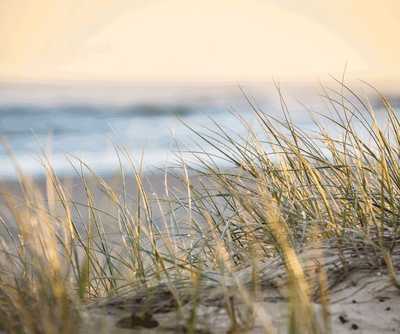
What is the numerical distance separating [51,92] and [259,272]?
1175 cm

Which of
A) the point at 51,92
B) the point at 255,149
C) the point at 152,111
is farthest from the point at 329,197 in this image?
the point at 51,92

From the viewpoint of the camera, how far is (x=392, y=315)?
1.55m

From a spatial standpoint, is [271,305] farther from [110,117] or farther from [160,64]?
[160,64]

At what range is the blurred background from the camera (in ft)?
32.3

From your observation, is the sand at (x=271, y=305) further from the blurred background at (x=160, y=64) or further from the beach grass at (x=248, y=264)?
the blurred background at (x=160, y=64)

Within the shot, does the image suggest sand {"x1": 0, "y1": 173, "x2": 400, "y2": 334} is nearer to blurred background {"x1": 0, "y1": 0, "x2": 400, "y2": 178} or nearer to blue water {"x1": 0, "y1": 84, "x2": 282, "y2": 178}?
blue water {"x1": 0, "y1": 84, "x2": 282, "y2": 178}

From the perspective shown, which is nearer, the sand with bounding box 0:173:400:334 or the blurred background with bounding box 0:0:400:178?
the sand with bounding box 0:173:400:334

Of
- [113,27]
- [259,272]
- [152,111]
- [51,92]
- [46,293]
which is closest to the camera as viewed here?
[46,293]

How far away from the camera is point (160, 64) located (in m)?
19.7

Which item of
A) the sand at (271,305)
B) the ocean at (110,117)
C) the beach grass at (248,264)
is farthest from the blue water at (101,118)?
the sand at (271,305)

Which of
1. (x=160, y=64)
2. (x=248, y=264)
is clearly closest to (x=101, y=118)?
(x=160, y=64)

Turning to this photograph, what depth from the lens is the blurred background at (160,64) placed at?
9.84 meters

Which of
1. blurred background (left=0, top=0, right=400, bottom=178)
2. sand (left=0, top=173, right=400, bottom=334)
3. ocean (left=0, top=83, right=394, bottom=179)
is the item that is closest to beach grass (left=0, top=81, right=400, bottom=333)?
sand (left=0, top=173, right=400, bottom=334)

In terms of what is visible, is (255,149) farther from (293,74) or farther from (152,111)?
(293,74)
